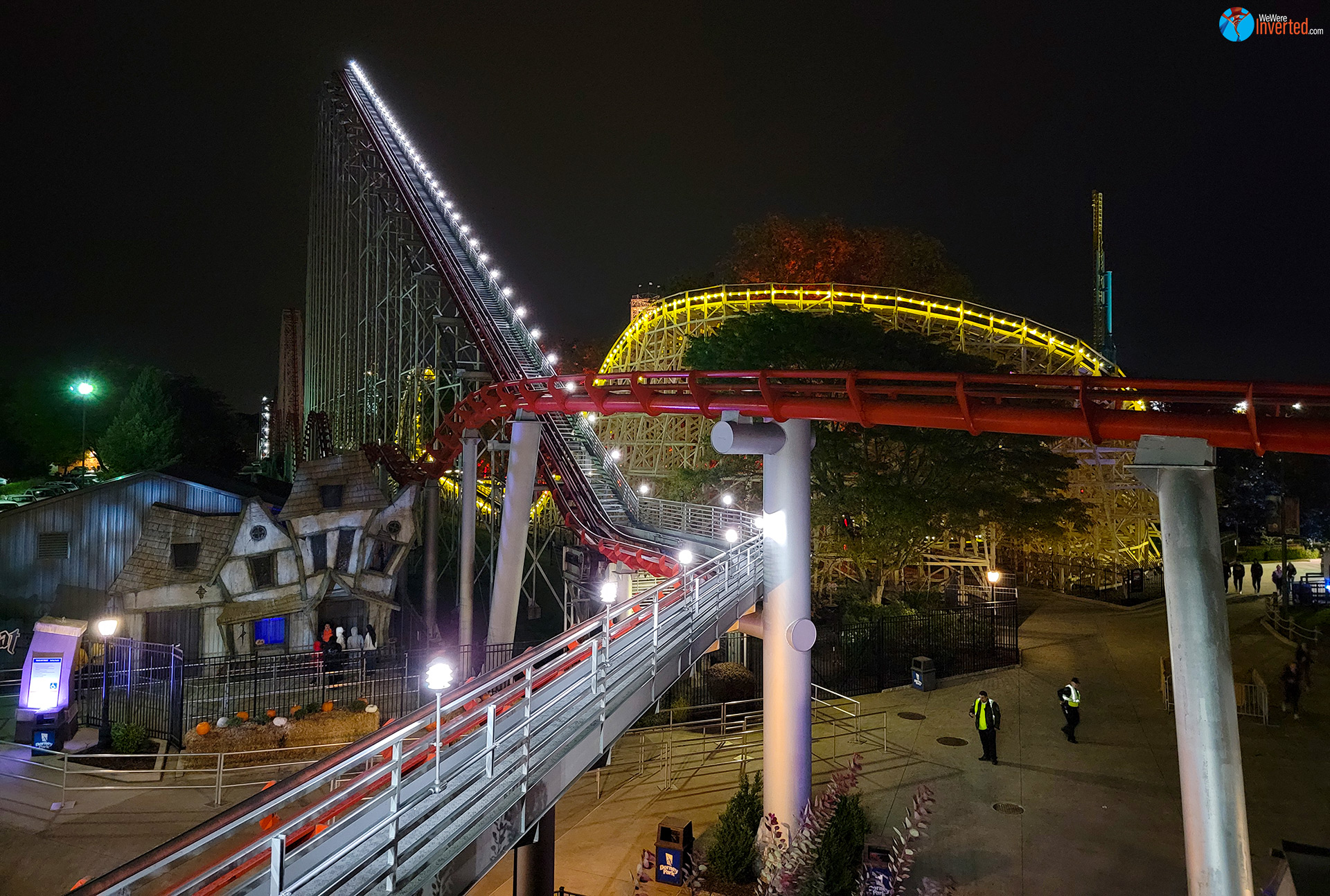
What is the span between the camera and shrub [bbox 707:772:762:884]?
10367mm

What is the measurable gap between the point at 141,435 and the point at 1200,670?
41.0 m

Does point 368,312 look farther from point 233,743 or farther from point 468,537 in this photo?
point 233,743

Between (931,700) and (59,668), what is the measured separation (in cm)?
1767

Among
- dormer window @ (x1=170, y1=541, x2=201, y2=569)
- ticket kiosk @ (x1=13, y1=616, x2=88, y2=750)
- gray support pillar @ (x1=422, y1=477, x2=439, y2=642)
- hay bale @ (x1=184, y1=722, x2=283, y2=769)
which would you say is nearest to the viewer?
ticket kiosk @ (x1=13, y1=616, x2=88, y2=750)

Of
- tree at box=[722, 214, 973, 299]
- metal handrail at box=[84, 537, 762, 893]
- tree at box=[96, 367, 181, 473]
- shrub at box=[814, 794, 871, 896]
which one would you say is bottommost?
shrub at box=[814, 794, 871, 896]

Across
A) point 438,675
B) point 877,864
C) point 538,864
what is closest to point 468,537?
point 438,675

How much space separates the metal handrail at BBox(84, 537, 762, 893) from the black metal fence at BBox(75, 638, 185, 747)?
7689mm

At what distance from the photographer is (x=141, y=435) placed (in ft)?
118

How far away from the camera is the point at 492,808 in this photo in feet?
17.8

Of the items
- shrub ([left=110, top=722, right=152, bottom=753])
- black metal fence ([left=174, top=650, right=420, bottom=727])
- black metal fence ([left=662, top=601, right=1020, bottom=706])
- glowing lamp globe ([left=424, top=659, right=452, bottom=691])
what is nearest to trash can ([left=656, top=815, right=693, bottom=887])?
glowing lamp globe ([left=424, top=659, right=452, bottom=691])

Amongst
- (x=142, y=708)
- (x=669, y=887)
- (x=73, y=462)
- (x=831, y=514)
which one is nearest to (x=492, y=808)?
(x=669, y=887)

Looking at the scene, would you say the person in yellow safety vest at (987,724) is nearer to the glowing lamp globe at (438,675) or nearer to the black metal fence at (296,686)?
the glowing lamp globe at (438,675)

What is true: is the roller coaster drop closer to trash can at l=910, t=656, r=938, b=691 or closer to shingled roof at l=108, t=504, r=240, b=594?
trash can at l=910, t=656, r=938, b=691

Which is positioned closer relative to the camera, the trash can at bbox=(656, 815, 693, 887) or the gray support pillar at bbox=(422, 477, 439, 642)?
the trash can at bbox=(656, 815, 693, 887)
